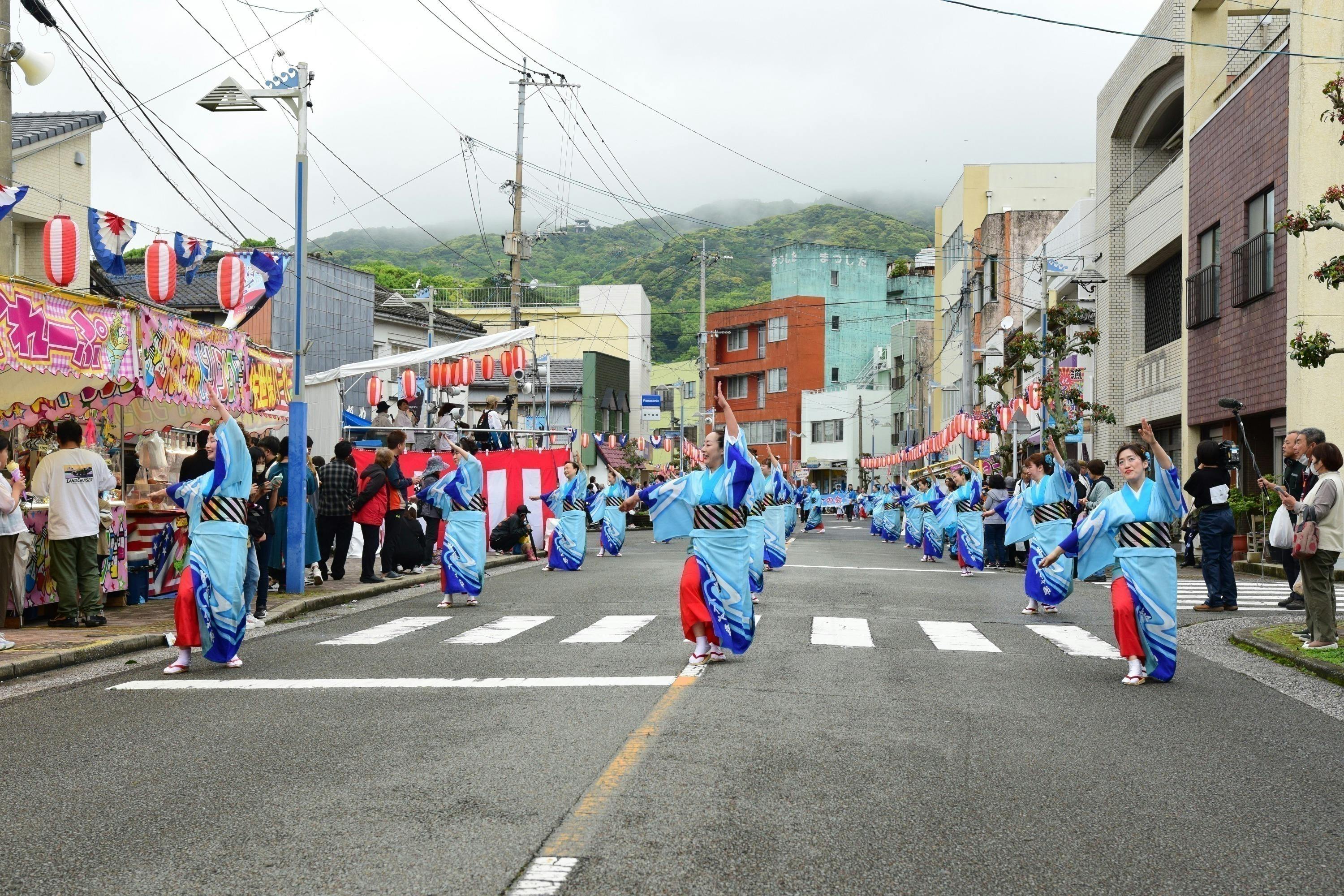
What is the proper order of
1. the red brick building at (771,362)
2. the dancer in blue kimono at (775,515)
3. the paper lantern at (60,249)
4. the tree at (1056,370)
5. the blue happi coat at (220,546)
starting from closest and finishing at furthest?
the blue happi coat at (220,546)
the paper lantern at (60,249)
the dancer in blue kimono at (775,515)
the tree at (1056,370)
the red brick building at (771,362)

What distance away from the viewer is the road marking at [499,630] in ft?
37.3

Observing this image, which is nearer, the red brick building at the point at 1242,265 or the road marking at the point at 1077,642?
the road marking at the point at 1077,642

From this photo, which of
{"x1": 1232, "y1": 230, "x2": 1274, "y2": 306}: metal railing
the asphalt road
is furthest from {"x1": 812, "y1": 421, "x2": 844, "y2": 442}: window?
the asphalt road

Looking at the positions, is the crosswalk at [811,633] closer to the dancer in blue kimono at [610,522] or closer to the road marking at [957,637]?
the road marking at [957,637]

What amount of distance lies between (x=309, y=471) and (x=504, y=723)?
384 inches

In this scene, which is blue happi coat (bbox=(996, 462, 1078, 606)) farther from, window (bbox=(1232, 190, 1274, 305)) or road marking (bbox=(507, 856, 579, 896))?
road marking (bbox=(507, 856, 579, 896))

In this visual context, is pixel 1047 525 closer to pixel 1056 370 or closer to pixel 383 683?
pixel 383 683

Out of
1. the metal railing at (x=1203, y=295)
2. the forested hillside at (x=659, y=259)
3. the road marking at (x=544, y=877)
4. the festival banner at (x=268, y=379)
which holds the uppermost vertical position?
the forested hillside at (x=659, y=259)

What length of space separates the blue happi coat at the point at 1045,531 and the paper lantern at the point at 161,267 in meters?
9.54

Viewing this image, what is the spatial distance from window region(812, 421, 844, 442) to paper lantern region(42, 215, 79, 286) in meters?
69.0

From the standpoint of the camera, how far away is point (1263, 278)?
22641 mm

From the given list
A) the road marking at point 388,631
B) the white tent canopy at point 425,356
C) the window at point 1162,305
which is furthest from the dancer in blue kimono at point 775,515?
the window at point 1162,305

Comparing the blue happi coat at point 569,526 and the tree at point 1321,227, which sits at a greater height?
the tree at point 1321,227

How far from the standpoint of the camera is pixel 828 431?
79.3m
